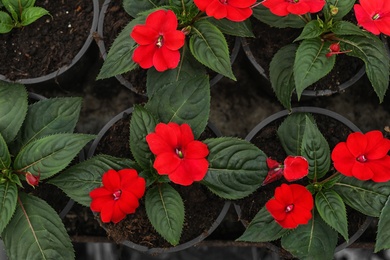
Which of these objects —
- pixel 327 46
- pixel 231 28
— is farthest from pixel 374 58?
pixel 231 28

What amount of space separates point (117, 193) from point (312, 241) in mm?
764

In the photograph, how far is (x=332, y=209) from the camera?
5.57 ft

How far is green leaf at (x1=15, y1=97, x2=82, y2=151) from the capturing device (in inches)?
70.9

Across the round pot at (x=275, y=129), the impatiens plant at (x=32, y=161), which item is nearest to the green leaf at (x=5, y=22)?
the impatiens plant at (x=32, y=161)

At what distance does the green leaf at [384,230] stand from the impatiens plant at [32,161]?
108 cm

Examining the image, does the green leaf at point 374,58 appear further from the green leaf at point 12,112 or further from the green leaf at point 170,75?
the green leaf at point 12,112

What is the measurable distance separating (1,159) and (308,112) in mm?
1232

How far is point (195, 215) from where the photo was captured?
76.8 inches

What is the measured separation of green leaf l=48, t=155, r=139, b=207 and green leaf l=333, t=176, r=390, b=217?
2.61 ft

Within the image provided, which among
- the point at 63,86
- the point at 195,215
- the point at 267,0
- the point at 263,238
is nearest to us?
the point at 267,0

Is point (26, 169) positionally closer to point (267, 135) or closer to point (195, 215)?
point (195, 215)

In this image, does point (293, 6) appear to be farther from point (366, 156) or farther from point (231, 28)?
point (366, 156)

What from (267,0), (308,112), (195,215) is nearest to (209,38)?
(267,0)

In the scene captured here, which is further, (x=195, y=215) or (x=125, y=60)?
(x=195, y=215)
